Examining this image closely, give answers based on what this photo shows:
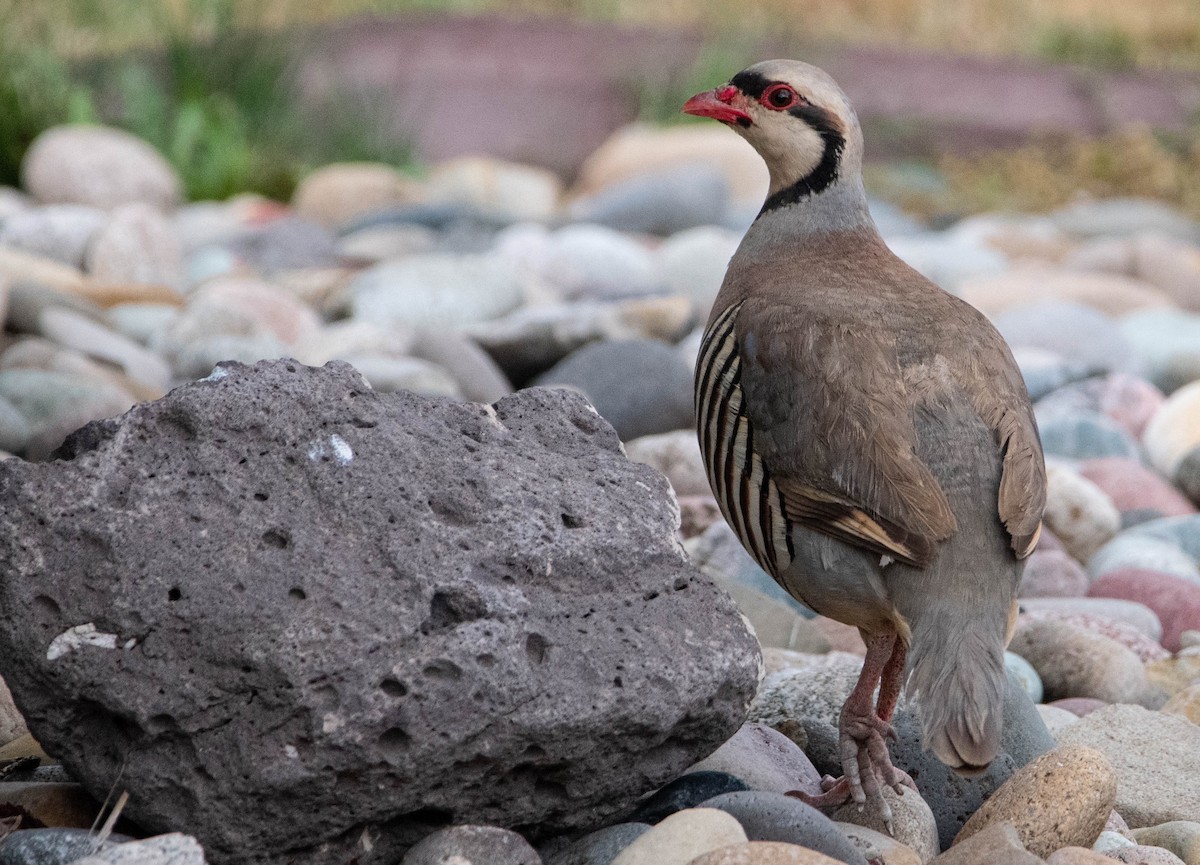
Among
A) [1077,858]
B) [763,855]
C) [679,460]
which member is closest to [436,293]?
[679,460]

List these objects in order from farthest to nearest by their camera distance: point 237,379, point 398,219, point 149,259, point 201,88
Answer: point 201,88 < point 398,219 < point 149,259 < point 237,379

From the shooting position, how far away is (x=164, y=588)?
9.37ft

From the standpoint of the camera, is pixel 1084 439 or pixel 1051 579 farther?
pixel 1084 439

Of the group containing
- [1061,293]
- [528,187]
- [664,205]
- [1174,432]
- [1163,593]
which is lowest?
[528,187]

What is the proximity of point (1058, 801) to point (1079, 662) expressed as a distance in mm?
1458

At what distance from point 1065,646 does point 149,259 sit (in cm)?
666

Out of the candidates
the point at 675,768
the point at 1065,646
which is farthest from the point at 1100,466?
the point at 675,768

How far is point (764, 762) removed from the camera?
353 cm

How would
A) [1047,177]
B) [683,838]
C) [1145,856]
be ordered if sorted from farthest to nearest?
1. [1047,177]
2. [1145,856]
3. [683,838]

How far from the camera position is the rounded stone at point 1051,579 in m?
5.59

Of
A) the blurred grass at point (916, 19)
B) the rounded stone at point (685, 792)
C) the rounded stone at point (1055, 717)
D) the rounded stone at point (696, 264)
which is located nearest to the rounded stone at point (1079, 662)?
the rounded stone at point (1055, 717)

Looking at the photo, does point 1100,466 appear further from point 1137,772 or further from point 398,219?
point 398,219

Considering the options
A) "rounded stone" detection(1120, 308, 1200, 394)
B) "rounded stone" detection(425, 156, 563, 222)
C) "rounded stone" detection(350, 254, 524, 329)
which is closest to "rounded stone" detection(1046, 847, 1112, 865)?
"rounded stone" detection(350, 254, 524, 329)

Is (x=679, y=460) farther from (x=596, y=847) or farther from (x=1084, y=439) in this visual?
(x=596, y=847)
